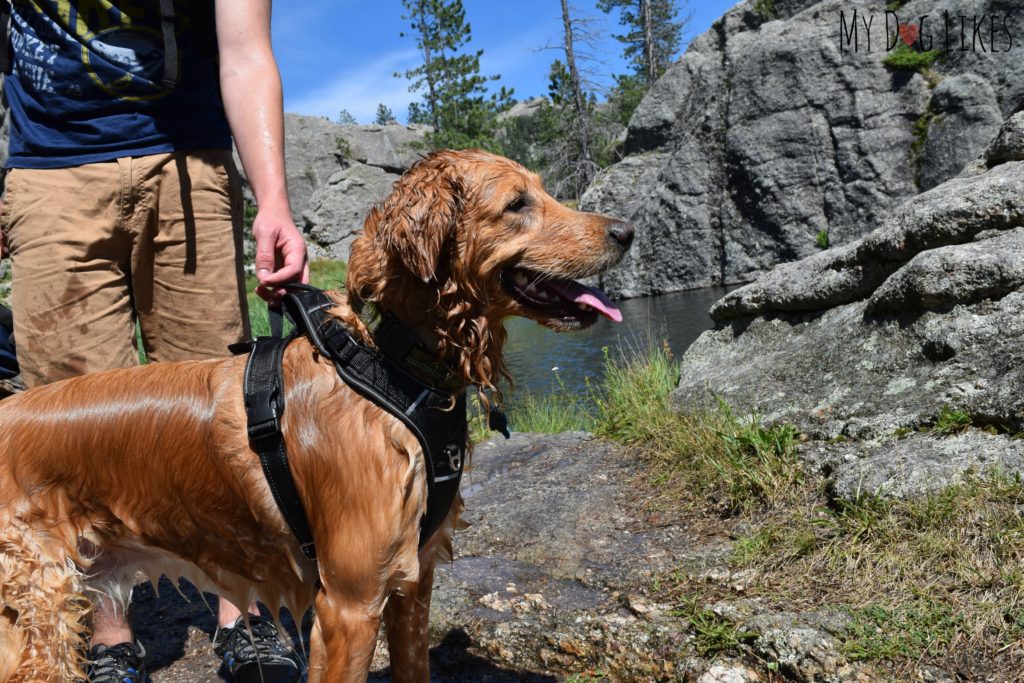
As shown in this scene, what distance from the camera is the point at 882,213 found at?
18.8 meters

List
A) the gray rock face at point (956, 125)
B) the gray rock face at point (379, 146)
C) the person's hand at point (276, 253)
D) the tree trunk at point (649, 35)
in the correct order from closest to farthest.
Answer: the person's hand at point (276, 253), the gray rock face at point (956, 125), the tree trunk at point (649, 35), the gray rock face at point (379, 146)

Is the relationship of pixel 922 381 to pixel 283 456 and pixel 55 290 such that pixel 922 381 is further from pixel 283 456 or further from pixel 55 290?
pixel 55 290

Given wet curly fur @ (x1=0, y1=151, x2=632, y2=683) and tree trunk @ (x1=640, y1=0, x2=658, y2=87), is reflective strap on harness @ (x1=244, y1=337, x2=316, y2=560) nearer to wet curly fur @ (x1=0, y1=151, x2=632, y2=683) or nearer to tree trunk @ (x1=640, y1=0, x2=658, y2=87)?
wet curly fur @ (x1=0, y1=151, x2=632, y2=683)

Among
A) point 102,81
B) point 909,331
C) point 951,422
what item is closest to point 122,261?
point 102,81

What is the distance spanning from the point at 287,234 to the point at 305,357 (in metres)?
0.44

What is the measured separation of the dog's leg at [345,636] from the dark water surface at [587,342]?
641cm

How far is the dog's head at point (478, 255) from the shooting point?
238cm

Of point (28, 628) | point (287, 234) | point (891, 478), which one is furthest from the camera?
point (891, 478)

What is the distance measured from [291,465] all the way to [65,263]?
1328mm

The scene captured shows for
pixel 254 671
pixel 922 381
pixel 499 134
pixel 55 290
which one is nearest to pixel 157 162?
pixel 55 290

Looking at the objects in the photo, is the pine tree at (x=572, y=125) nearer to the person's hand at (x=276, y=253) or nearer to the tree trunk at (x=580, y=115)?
the tree trunk at (x=580, y=115)

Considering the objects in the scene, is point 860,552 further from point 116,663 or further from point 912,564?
point 116,663

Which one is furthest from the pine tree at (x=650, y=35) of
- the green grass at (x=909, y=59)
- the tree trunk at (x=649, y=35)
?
the green grass at (x=909, y=59)

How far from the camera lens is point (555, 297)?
2.56m
